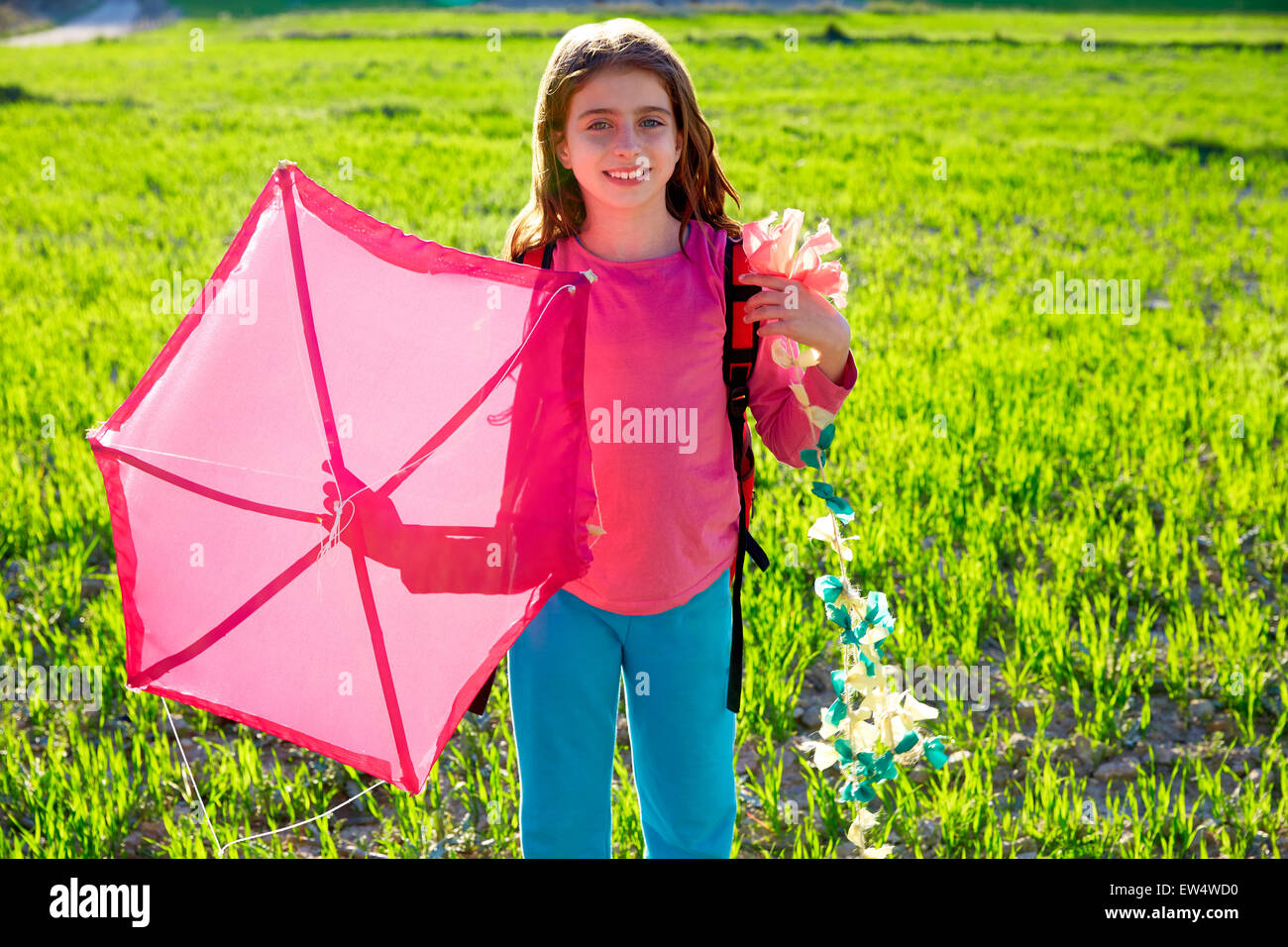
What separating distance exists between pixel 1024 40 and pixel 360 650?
101ft

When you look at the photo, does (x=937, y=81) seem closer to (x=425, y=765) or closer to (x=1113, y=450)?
(x=1113, y=450)

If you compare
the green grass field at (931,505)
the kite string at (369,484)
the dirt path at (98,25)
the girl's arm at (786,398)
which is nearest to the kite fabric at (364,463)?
the kite string at (369,484)

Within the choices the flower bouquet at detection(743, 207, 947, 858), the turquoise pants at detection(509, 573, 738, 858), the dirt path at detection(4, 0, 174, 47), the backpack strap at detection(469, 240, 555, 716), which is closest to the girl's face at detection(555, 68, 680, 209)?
the backpack strap at detection(469, 240, 555, 716)

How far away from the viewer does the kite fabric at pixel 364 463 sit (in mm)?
1511

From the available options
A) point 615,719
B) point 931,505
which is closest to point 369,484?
point 615,719

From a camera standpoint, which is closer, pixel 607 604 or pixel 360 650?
pixel 360 650

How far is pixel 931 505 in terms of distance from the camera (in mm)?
3906

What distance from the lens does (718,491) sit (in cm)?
175

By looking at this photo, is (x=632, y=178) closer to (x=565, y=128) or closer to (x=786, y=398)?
(x=565, y=128)

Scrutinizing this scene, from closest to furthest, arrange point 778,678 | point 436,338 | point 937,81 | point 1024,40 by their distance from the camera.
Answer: point 436,338, point 778,678, point 937,81, point 1024,40

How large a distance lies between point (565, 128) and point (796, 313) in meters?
0.50

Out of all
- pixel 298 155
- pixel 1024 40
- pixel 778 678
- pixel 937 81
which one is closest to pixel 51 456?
pixel 778 678

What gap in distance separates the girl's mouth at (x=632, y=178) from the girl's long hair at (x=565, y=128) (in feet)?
0.40

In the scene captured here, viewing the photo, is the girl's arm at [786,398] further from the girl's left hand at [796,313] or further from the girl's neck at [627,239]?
the girl's neck at [627,239]
